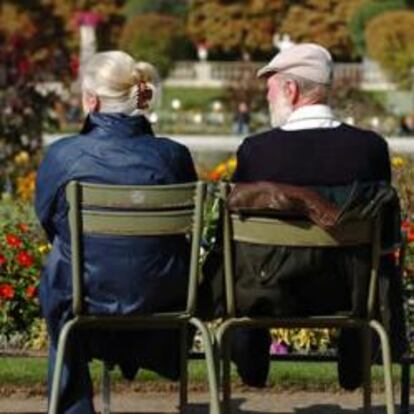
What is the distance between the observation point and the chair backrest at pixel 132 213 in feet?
17.3

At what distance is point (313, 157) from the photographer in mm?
5484

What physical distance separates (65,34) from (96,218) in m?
53.1

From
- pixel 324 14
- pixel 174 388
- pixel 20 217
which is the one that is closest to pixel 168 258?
pixel 174 388

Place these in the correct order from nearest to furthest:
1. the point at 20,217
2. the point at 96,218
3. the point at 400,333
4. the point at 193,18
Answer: the point at 96,218 < the point at 400,333 < the point at 20,217 < the point at 193,18

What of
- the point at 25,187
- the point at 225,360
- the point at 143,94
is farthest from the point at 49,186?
the point at 25,187

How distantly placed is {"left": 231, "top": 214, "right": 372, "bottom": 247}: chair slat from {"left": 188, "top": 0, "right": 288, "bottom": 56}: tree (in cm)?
5189

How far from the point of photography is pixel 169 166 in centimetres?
556

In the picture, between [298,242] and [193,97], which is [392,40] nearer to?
[193,97]

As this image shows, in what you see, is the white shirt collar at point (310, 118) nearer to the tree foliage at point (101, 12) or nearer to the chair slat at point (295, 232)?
the chair slat at point (295, 232)

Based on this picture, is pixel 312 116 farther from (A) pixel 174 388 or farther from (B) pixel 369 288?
(A) pixel 174 388

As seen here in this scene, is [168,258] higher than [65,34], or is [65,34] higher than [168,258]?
[168,258]

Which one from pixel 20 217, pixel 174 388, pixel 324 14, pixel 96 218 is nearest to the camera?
pixel 96 218

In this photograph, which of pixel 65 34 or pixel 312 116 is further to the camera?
pixel 65 34

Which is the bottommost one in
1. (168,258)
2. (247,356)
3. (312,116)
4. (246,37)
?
(246,37)
